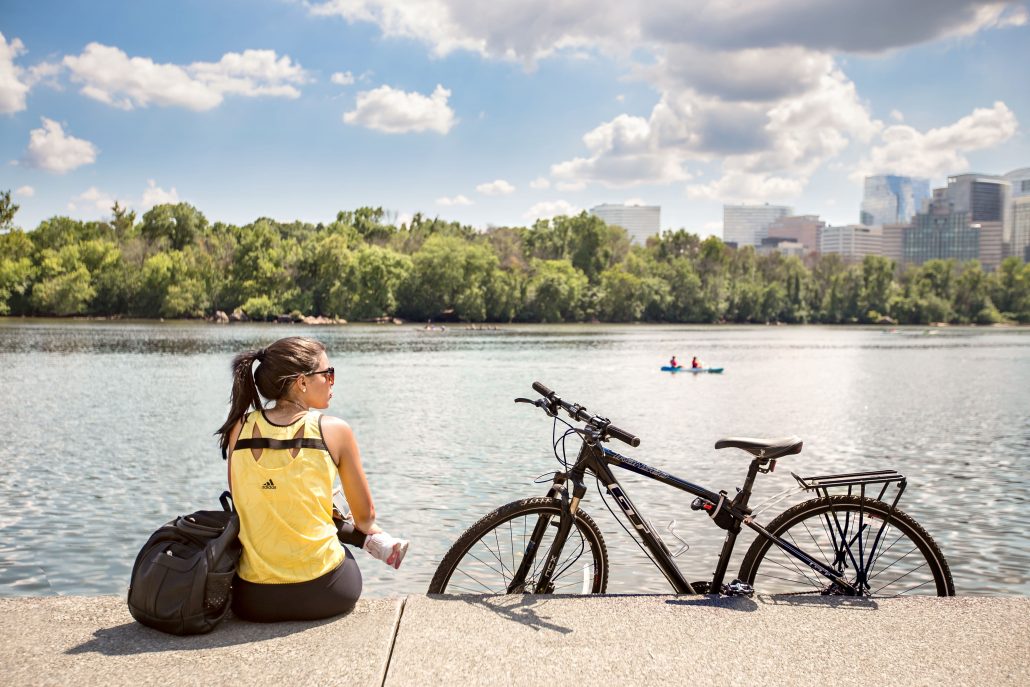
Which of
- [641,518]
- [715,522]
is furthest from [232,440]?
[715,522]

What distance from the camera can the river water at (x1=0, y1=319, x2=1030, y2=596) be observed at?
33.3ft

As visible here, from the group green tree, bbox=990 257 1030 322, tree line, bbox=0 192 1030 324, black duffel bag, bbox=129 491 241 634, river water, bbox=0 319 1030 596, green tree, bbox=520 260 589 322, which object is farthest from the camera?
green tree, bbox=990 257 1030 322

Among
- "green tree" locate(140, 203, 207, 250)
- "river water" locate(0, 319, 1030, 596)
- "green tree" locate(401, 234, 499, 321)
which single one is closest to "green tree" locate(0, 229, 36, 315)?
"green tree" locate(140, 203, 207, 250)

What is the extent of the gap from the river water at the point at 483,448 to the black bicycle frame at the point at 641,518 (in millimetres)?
3507

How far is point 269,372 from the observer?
4.43 metres

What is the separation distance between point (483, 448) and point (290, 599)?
1429 centimetres

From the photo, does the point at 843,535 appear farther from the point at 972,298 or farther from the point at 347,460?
the point at 972,298

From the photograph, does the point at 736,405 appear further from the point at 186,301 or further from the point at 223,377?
the point at 186,301

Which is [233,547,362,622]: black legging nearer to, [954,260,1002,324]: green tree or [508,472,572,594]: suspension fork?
[508,472,572,594]: suspension fork

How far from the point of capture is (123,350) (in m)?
53.9

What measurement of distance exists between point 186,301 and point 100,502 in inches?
4256

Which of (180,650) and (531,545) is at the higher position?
(531,545)

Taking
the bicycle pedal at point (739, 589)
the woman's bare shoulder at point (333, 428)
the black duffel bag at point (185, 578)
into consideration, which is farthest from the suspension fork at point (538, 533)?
the black duffel bag at point (185, 578)

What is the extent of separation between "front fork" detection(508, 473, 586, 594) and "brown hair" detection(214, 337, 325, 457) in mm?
1491
